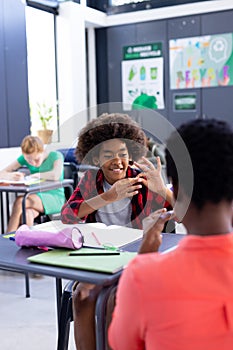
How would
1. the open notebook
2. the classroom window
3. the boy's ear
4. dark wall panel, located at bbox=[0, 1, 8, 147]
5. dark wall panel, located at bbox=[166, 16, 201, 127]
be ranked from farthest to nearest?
dark wall panel, located at bbox=[166, 16, 201, 127] → the classroom window → dark wall panel, located at bbox=[0, 1, 8, 147] → the boy's ear → the open notebook

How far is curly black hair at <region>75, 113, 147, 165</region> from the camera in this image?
6.77ft

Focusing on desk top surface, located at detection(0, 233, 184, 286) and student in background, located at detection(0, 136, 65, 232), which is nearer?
desk top surface, located at detection(0, 233, 184, 286)

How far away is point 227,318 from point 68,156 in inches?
157

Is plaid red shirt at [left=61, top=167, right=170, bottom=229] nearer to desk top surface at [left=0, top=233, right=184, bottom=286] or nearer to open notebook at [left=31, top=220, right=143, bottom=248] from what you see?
→ open notebook at [left=31, top=220, right=143, bottom=248]

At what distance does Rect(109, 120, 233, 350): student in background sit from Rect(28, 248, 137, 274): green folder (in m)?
0.33

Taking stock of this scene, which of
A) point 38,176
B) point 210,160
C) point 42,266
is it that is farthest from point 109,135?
point 38,176

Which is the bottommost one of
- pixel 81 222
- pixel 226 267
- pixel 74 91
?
pixel 81 222

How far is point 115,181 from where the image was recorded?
1956 mm

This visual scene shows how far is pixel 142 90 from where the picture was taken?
21.7 feet

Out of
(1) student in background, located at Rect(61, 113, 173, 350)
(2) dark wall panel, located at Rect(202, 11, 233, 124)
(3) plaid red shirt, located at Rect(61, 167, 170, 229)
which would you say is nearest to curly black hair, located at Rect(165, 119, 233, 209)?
(1) student in background, located at Rect(61, 113, 173, 350)

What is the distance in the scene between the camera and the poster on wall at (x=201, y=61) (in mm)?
5953

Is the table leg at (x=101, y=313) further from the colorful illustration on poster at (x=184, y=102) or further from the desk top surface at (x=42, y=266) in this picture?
the colorful illustration on poster at (x=184, y=102)

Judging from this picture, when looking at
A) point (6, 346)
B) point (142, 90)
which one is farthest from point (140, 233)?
point (142, 90)

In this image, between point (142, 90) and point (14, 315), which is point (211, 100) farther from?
point (14, 315)
